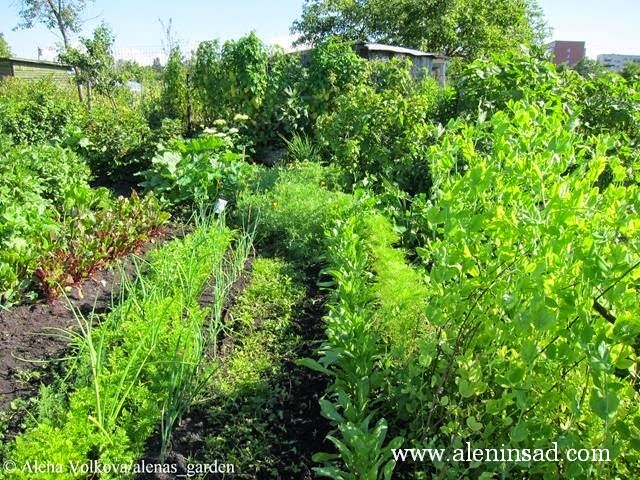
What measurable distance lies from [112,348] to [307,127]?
6647mm

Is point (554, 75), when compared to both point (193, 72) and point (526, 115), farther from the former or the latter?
Result: point (193, 72)

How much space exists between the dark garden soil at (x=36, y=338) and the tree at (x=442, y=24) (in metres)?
18.8

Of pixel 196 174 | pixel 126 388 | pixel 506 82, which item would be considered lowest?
pixel 126 388

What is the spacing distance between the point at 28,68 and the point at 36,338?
27656mm

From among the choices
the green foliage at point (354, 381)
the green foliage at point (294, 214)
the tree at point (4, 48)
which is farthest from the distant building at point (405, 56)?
the tree at point (4, 48)

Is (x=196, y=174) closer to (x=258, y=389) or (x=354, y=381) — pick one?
(x=258, y=389)

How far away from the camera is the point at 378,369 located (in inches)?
97.0

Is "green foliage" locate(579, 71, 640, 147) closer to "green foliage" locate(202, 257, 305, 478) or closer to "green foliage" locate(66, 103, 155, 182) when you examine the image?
"green foliage" locate(202, 257, 305, 478)

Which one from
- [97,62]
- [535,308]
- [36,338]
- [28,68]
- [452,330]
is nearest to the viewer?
[535,308]

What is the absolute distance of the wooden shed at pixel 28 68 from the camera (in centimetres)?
2418

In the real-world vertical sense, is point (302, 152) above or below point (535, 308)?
above

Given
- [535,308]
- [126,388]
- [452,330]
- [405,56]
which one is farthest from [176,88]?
[535,308]

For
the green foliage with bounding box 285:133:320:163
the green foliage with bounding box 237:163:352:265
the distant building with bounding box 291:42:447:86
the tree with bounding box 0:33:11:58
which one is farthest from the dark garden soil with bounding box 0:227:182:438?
the tree with bounding box 0:33:11:58

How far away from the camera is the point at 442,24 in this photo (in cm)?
1997
